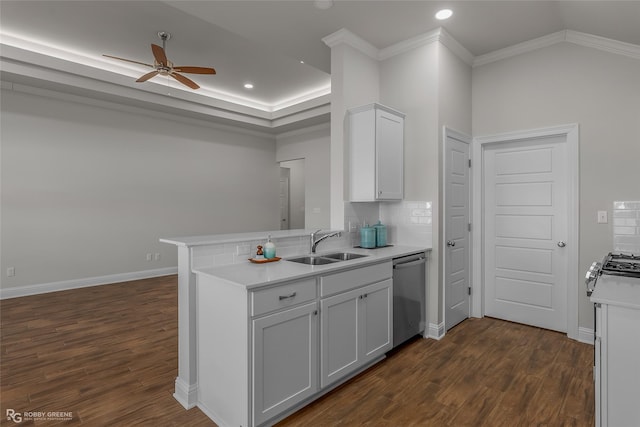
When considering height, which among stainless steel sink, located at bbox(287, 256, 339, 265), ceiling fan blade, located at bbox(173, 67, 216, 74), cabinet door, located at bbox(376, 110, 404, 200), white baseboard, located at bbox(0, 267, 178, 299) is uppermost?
ceiling fan blade, located at bbox(173, 67, 216, 74)

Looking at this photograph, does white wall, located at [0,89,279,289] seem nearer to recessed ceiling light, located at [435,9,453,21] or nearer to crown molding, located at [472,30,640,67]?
recessed ceiling light, located at [435,9,453,21]

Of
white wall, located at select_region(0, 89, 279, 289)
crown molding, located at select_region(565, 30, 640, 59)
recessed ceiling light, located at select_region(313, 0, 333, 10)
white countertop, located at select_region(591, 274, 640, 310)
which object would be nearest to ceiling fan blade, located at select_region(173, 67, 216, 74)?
recessed ceiling light, located at select_region(313, 0, 333, 10)

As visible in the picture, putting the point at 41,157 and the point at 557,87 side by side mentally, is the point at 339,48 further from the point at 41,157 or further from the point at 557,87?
the point at 41,157

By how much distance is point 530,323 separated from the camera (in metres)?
3.65

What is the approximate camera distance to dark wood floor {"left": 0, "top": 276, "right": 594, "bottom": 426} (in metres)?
2.10

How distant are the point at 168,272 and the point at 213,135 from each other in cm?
295

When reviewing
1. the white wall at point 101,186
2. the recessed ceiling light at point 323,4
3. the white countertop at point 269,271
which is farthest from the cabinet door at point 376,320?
the white wall at point 101,186

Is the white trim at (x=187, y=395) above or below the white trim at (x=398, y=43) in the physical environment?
below

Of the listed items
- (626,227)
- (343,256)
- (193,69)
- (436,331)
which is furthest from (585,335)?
(193,69)

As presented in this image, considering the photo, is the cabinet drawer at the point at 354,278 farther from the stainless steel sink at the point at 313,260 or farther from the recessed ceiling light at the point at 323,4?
the recessed ceiling light at the point at 323,4

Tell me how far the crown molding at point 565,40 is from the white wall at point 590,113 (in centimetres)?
5

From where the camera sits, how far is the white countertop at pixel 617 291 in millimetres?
1486

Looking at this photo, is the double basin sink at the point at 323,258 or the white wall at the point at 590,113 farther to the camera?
the white wall at the point at 590,113

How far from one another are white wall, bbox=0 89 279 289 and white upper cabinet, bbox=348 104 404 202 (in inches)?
171
